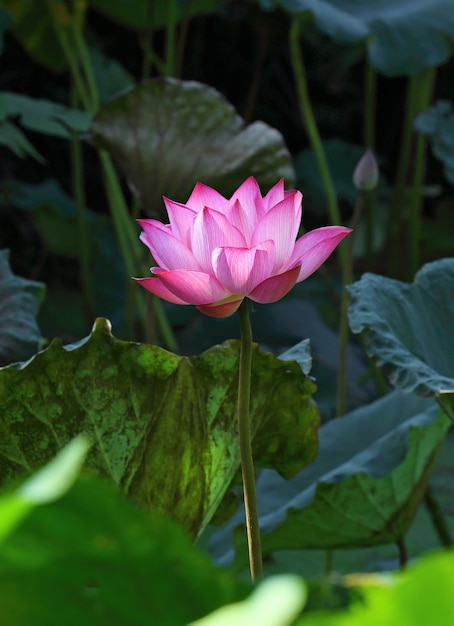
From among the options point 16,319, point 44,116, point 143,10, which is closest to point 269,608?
point 16,319

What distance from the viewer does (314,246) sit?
0.54m

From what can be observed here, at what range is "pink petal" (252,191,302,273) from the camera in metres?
0.52

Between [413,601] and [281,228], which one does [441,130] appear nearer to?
[281,228]

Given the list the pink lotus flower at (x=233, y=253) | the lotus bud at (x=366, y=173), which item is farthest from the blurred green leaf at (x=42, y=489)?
the lotus bud at (x=366, y=173)

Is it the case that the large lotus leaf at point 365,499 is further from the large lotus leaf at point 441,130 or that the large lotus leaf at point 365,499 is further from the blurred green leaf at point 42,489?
the large lotus leaf at point 441,130

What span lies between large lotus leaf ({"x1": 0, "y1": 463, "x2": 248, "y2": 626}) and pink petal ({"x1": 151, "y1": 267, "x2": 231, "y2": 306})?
0.95 feet

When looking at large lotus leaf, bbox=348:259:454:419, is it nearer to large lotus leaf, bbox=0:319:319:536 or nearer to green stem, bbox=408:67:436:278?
large lotus leaf, bbox=0:319:319:536

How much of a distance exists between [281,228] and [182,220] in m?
0.07

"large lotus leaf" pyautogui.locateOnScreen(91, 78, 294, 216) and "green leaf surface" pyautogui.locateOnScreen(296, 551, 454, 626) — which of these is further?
"large lotus leaf" pyautogui.locateOnScreen(91, 78, 294, 216)

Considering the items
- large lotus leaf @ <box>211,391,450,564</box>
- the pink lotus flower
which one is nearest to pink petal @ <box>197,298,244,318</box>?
the pink lotus flower

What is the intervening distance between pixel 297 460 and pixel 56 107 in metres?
1.26

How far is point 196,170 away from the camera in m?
1.46

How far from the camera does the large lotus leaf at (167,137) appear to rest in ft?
4.71

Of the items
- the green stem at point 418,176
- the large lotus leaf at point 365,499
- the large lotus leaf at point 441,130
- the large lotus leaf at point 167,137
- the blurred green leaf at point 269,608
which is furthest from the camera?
the green stem at point 418,176
